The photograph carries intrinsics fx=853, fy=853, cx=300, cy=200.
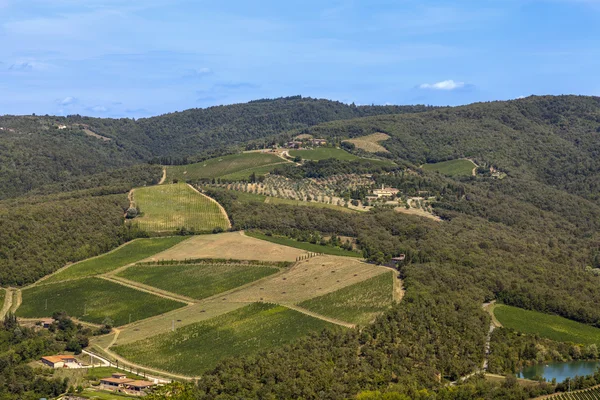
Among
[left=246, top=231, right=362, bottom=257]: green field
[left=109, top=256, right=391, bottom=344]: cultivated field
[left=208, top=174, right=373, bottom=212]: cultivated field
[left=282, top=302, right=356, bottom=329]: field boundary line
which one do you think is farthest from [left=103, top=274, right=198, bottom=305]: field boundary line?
[left=208, top=174, right=373, bottom=212]: cultivated field

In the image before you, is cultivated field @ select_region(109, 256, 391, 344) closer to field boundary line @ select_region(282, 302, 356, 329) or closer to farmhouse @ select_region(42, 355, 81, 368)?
field boundary line @ select_region(282, 302, 356, 329)

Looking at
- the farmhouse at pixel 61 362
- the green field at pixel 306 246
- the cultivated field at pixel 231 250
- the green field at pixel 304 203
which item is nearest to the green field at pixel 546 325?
the green field at pixel 306 246

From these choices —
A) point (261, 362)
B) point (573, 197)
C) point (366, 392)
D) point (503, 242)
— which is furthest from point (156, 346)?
point (573, 197)

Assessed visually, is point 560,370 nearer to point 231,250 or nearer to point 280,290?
point 280,290

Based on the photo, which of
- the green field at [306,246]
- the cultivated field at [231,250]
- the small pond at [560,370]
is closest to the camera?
the small pond at [560,370]

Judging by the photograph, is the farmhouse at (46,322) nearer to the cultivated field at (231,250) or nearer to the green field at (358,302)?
the cultivated field at (231,250)

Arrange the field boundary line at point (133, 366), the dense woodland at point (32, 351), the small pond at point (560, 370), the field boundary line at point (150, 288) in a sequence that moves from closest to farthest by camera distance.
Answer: the dense woodland at point (32, 351), the field boundary line at point (133, 366), the small pond at point (560, 370), the field boundary line at point (150, 288)

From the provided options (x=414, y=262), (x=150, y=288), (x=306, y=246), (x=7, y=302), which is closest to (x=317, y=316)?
(x=414, y=262)

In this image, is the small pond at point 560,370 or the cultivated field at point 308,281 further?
the cultivated field at point 308,281
